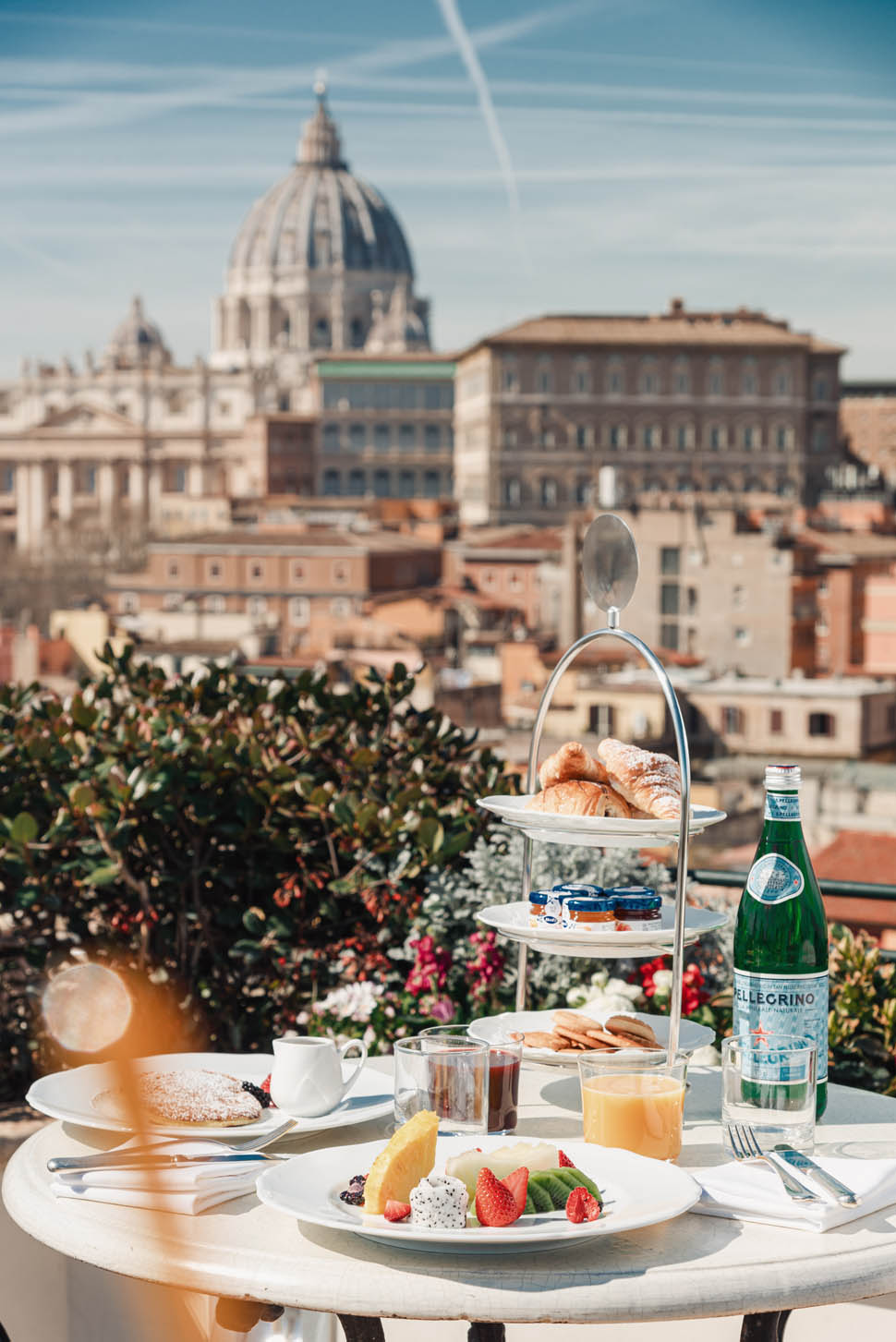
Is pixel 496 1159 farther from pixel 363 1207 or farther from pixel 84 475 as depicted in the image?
pixel 84 475

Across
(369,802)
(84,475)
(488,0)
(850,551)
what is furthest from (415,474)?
(369,802)

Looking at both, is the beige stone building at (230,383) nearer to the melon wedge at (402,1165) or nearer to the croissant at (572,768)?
the croissant at (572,768)

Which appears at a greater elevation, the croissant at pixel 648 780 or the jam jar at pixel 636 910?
the croissant at pixel 648 780

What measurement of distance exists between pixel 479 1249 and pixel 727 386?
3819 cm

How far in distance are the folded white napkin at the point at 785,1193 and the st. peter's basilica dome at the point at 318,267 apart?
2196 inches

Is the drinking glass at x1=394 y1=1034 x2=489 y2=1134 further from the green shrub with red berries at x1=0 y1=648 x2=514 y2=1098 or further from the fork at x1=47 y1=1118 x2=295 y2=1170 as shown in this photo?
the green shrub with red berries at x1=0 y1=648 x2=514 y2=1098

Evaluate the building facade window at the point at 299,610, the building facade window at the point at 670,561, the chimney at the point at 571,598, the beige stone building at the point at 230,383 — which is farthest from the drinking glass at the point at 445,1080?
the beige stone building at the point at 230,383

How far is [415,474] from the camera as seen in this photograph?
46.5m

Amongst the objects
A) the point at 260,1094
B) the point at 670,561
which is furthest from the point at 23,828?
the point at 670,561

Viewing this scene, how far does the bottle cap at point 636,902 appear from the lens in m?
0.94

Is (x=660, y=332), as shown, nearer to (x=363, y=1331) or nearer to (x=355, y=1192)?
(x=363, y=1331)

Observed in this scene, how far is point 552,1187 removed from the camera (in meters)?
0.75

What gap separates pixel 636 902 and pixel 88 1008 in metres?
0.82

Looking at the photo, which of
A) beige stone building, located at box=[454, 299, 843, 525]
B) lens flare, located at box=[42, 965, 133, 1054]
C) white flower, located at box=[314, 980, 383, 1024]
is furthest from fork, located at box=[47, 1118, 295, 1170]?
beige stone building, located at box=[454, 299, 843, 525]
